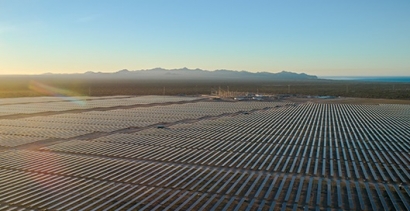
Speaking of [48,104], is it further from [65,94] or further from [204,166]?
[204,166]

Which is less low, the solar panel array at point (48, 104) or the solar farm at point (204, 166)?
the solar panel array at point (48, 104)

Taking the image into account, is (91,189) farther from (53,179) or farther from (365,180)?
(365,180)

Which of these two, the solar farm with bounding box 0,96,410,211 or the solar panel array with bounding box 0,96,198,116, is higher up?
the solar panel array with bounding box 0,96,198,116

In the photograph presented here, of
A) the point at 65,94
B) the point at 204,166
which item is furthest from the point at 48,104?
the point at 204,166

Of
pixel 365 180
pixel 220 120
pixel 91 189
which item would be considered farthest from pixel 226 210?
pixel 220 120

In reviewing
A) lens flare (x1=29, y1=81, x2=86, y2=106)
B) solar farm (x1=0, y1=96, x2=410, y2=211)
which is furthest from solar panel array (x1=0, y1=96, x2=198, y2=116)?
solar farm (x1=0, y1=96, x2=410, y2=211)

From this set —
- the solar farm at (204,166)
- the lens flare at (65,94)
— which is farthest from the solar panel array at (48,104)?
the solar farm at (204,166)

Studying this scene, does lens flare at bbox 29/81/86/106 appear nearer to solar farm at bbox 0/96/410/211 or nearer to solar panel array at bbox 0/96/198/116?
solar panel array at bbox 0/96/198/116

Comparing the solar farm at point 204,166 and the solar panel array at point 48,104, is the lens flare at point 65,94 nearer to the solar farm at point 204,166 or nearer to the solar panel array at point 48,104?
the solar panel array at point 48,104
